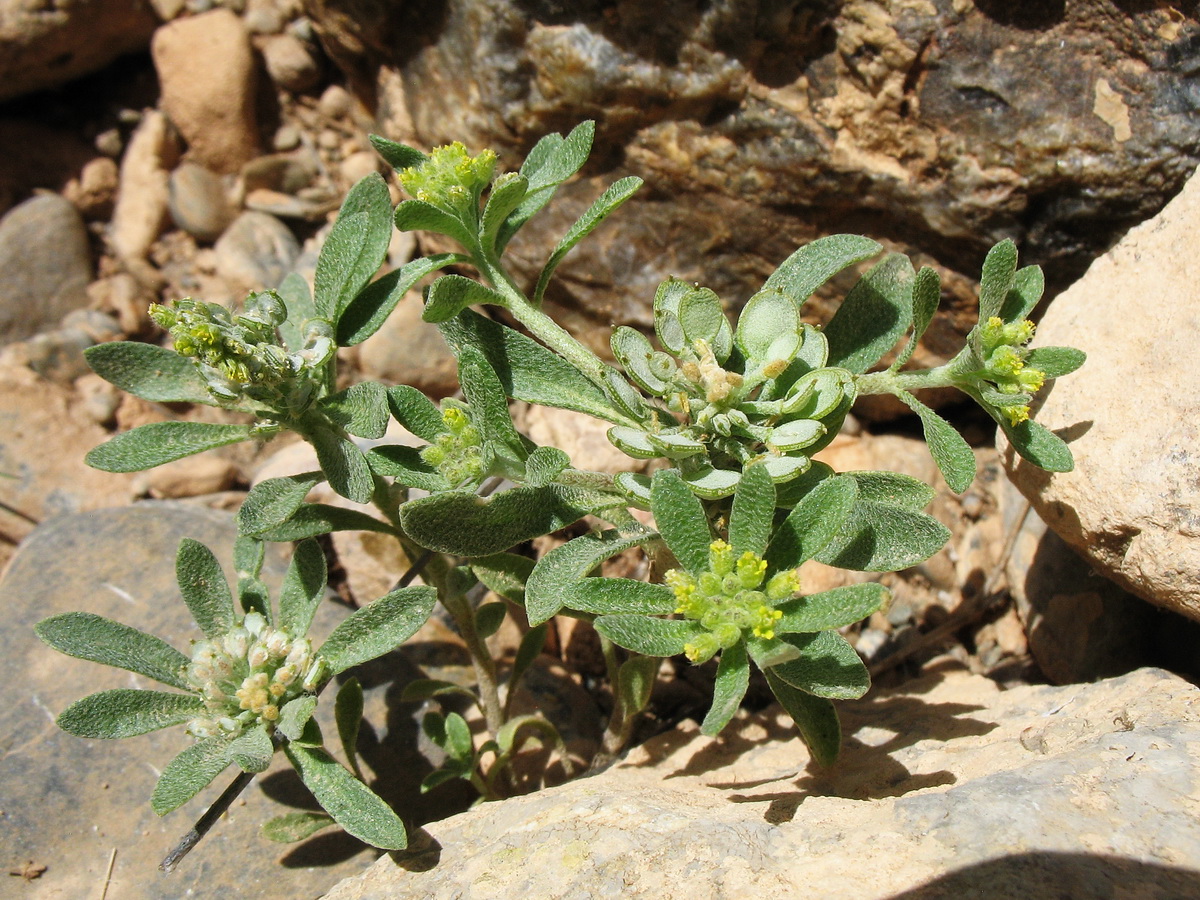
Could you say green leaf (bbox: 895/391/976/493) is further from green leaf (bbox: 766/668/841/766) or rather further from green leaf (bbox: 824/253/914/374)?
green leaf (bbox: 766/668/841/766)

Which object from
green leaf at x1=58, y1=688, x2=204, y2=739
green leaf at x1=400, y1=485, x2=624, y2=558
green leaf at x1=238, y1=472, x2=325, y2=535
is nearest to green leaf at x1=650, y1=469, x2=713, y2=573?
green leaf at x1=400, y1=485, x2=624, y2=558

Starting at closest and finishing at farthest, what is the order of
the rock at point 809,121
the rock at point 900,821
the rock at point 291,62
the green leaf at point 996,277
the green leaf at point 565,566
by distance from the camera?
1. the rock at point 900,821
2. the green leaf at point 565,566
3. the green leaf at point 996,277
4. the rock at point 809,121
5. the rock at point 291,62

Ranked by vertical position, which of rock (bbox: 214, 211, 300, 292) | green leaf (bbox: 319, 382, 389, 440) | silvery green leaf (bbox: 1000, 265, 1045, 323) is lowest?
rock (bbox: 214, 211, 300, 292)

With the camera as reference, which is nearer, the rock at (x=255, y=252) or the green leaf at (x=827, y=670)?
the green leaf at (x=827, y=670)

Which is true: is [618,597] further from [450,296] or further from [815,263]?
[815,263]

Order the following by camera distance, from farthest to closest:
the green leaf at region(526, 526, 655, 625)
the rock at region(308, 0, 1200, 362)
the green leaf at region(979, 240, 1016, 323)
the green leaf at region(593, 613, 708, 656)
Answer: the rock at region(308, 0, 1200, 362) < the green leaf at region(979, 240, 1016, 323) < the green leaf at region(526, 526, 655, 625) < the green leaf at region(593, 613, 708, 656)

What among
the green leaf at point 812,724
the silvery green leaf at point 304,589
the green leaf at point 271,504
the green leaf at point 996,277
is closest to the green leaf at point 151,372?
the green leaf at point 271,504

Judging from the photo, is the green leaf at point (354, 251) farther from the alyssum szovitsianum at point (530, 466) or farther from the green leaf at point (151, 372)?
the green leaf at point (151, 372)
